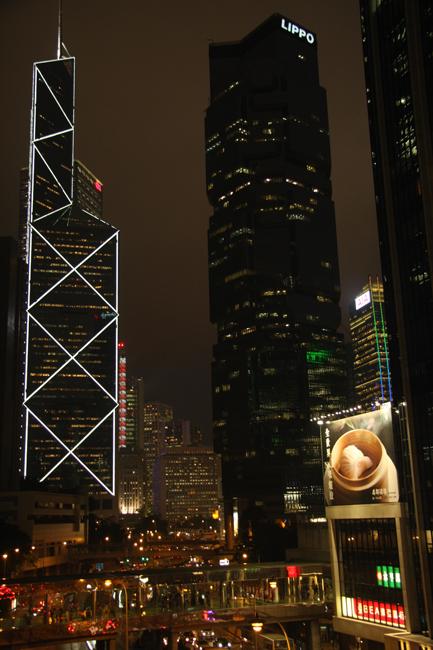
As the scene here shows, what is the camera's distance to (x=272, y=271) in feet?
547

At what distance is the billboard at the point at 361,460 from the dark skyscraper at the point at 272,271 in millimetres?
106142

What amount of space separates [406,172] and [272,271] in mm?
114479

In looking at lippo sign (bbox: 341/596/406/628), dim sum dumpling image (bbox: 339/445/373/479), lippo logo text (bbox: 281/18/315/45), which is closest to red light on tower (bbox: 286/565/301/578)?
lippo sign (bbox: 341/596/406/628)

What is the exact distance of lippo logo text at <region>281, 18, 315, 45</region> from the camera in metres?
183

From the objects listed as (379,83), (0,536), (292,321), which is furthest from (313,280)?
(379,83)

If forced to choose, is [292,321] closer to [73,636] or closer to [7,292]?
[7,292]

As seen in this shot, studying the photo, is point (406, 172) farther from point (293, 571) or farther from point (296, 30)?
point (296, 30)

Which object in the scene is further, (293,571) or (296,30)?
(296,30)

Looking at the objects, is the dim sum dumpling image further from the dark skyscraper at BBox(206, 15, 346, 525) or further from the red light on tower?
the dark skyscraper at BBox(206, 15, 346, 525)

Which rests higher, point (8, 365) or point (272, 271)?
point (272, 271)

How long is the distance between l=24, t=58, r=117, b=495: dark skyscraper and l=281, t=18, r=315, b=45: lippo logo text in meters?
54.8

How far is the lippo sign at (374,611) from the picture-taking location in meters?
40.7

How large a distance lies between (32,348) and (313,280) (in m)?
69.0

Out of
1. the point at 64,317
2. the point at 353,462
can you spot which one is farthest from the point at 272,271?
the point at 353,462
